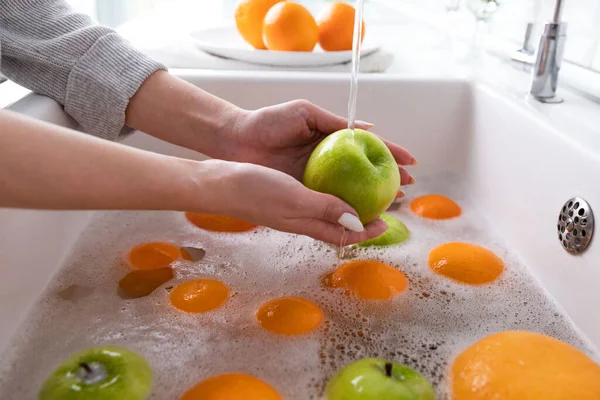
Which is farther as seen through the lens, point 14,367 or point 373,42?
point 373,42

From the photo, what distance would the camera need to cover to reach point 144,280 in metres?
0.76

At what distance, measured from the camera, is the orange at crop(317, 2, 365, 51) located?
1133 millimetres

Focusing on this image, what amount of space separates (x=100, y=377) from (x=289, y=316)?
0.73 ft

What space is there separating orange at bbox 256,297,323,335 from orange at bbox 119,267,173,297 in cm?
15

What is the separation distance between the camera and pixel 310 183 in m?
0.72

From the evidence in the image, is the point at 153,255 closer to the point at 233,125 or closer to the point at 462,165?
the point at 233,125

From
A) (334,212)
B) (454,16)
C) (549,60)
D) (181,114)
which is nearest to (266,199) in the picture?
(334,212)

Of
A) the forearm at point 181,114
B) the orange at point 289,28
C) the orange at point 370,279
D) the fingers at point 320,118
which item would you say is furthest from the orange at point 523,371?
the orange at point 289,28

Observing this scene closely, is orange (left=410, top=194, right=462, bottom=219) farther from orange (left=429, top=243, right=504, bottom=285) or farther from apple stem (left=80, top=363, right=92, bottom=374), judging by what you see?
apple stem (left=80, top=363, right=92, bottom=374)

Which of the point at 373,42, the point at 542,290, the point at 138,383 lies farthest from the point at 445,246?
the point at 373,42

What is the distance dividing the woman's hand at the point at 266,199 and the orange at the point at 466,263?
19 cm

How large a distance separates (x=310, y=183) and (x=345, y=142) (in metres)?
0.07

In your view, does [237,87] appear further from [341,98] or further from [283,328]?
[283,328]

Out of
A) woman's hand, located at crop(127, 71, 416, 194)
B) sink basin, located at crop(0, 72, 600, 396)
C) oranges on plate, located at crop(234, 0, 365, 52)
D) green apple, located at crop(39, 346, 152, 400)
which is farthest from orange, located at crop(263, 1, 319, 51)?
green apple, located at crop(39, 346, 152, 400)
